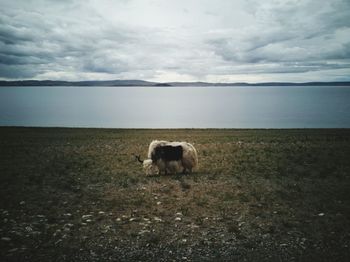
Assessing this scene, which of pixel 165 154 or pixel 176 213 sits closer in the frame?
pixel 176 213

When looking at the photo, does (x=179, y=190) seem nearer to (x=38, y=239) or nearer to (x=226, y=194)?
(x=226, y=194)

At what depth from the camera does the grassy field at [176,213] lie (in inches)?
314

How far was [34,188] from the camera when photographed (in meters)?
13.8

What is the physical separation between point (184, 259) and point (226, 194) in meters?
5.73

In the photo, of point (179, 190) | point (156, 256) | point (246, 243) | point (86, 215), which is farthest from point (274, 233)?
point (86, 215)

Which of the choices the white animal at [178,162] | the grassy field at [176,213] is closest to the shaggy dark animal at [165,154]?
the white animal at [178,162]

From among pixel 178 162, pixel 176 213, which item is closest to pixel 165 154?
pixel 178 162

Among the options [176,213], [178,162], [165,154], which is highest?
[165,154]

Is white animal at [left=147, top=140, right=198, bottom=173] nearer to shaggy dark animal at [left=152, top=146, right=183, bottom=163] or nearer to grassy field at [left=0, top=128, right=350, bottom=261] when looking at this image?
shaggy dark animal at [left=152, top=146, right=183, bottom=163]

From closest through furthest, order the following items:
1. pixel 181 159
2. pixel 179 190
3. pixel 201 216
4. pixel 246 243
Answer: pixel 246 243, pixel 201 216, pixel 179 190, pixel 181 159

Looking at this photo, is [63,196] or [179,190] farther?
[179,190]

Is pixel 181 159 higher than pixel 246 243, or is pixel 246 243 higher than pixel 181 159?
pixel 181 159

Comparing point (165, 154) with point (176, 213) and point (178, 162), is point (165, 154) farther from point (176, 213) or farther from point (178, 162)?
point (176, 213)

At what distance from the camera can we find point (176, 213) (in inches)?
421
